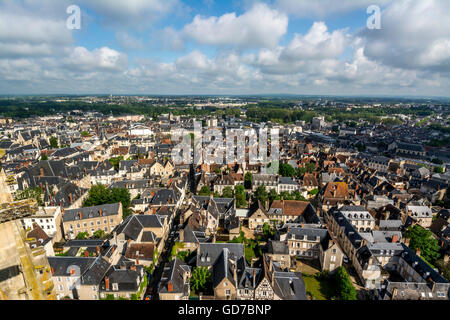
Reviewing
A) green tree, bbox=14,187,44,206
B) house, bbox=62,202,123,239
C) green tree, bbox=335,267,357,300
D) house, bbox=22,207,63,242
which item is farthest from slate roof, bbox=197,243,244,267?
green tree, bbox=14,187,44,206

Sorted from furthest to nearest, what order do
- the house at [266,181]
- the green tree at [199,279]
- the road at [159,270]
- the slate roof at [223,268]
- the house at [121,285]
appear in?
the house at [266,181] < the road at [159,270] < the green tree at [199,279] < the slate roof at [223,268] < the house at [121,285]

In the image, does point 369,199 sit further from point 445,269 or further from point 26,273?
point 26,273

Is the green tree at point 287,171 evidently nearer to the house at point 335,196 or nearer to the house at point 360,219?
the house at point 335,196

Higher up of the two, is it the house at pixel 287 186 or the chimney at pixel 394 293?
the house at pixel 287 186

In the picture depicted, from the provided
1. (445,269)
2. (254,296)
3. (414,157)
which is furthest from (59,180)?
(414,157)

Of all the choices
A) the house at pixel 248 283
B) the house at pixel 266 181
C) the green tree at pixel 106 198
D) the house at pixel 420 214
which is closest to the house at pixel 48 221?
the green tree at pixel 106 198

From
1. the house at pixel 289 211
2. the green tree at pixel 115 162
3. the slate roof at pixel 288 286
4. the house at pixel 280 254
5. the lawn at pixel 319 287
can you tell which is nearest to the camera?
the slate roof at pixel 288 286

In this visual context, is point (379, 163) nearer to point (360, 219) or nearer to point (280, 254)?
point (360, 219)

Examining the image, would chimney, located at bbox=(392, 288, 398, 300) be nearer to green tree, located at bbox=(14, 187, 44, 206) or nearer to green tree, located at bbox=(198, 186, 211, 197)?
green tree, located at bbox=(198, 186, 211, 197)
